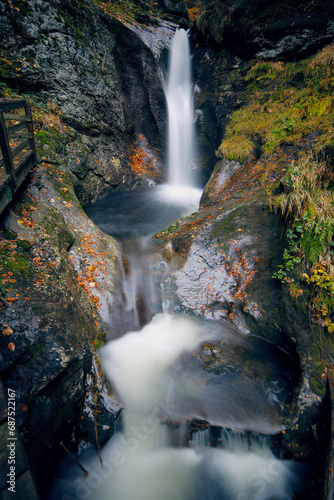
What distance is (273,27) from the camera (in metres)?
9.29

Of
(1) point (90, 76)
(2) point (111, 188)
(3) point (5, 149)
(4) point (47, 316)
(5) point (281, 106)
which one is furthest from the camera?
(2) point (111, 188)

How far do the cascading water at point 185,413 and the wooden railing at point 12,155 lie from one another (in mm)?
2944

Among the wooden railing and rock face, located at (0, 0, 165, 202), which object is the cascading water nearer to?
the wooden railing

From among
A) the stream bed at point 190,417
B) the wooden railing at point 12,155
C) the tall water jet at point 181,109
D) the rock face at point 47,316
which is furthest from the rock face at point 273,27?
the stream bed at point 190,417

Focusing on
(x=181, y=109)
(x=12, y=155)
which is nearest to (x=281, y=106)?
(x=181, y=109)

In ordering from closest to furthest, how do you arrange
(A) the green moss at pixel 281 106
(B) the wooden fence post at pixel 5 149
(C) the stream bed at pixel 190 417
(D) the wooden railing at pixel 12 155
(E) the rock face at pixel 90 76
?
(C) the stream bed at pixel 190 417 < (B) the wooden fence post at pixel 5 149 < (D) the wooden railing at pixel 12 155 < (A) the green moss at pixel 281 106 < (E) the rock face at pixel 90 76

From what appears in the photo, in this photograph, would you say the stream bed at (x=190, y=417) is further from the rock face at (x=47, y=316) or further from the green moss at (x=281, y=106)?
the green moss at (x=281, y=106)

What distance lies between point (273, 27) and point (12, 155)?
11.3 metres

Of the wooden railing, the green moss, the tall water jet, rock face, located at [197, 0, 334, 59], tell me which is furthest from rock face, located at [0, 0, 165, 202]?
the green moss

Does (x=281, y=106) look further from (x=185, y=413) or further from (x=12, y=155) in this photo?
(x=185, y=413)

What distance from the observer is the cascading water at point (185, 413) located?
122 inches

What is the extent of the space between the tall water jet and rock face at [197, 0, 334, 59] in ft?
7.97

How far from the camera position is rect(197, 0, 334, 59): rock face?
8477 millimetres

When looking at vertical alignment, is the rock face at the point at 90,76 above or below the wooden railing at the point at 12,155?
above
